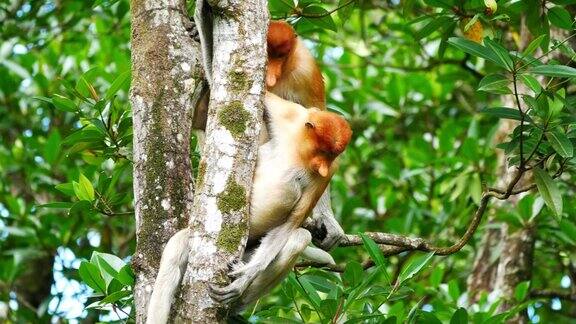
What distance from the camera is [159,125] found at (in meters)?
3.12

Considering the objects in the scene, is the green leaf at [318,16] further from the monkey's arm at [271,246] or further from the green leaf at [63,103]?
the green leaf at [63,103]

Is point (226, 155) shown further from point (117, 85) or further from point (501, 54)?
point (117, 85)

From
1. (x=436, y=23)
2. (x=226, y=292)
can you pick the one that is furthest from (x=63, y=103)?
(x=436, y=23)

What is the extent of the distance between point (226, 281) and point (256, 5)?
2.99ft

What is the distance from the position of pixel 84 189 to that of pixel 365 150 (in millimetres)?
3376

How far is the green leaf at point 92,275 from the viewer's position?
3.45 m

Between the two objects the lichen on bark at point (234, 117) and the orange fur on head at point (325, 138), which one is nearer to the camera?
the lichen on bark at point (234, 117)

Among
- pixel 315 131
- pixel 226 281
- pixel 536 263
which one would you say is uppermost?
pixel 315 131

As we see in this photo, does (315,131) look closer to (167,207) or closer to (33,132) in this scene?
(167,207)

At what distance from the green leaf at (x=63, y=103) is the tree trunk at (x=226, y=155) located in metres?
1.14

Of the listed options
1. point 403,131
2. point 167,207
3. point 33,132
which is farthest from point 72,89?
point 403,131

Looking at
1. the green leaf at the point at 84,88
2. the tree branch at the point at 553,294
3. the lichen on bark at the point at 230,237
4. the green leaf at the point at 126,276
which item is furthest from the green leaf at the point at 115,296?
the tree branch at the point at 553,294

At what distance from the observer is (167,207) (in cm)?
306

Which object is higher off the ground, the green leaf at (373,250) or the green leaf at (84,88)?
the green leaf at (84,88)
